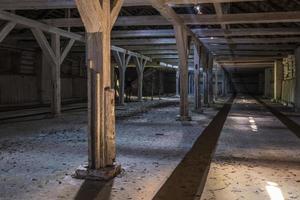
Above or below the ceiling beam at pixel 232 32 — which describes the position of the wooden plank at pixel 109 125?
below

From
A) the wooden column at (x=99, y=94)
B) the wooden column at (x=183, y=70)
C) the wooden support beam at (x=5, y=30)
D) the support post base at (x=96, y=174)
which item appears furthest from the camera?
the wooden column at (x=183, y=70)

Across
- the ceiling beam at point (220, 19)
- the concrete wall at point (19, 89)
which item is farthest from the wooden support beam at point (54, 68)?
the concrete wall at point (19, 89)

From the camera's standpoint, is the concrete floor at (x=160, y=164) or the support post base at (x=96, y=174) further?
the support post base at (x=96, y=174)

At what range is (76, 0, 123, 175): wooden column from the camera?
432 cm

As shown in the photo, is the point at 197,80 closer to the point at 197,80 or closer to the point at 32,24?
the point at 197,80

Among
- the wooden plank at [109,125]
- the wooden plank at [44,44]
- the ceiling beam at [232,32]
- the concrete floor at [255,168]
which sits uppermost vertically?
the ceiling beam at [232,32]

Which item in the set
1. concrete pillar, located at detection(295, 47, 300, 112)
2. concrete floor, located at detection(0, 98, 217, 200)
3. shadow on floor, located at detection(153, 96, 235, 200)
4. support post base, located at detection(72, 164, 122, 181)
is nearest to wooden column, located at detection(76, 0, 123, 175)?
support post base, located at detection(72, 164, 122, 181)

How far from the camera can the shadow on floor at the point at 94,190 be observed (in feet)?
11.7

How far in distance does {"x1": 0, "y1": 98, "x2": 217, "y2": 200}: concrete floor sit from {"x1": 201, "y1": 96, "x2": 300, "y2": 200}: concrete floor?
0.56 meters

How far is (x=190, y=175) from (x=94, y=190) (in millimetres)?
1151

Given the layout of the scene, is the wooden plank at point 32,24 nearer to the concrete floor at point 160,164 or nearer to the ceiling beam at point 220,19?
the ceiling beam at point 220,19

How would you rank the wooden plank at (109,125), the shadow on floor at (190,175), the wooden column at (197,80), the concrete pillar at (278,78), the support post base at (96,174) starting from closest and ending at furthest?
the shadow on floor at (190,175)
the support post base at (96,174)
the wooden plank at (109,125)
the wooden column at (197,80)
the concrete pillar at (278,78)

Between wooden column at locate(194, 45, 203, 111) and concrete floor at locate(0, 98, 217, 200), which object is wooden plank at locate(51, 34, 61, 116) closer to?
concrete floor at locate(0, 98, 217, 200)

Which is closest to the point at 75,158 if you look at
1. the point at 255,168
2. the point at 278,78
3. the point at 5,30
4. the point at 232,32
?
the point at 255,168
